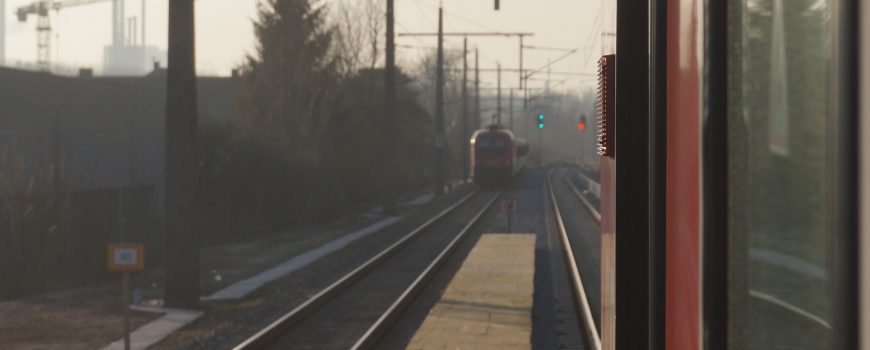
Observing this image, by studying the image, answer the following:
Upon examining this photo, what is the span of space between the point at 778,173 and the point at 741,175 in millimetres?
186

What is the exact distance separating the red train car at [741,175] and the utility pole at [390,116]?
32.7 m

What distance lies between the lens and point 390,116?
36.8 meters

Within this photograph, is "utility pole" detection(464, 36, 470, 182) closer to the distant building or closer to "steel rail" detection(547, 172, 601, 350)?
the distant building

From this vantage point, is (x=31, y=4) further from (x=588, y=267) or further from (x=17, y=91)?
(x=588, y=267)

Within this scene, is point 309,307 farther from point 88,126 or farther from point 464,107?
point 464,107

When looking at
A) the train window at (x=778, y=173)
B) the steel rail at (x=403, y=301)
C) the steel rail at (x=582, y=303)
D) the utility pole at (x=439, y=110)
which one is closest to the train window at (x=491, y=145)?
the utility pole at (x=439, y=110)

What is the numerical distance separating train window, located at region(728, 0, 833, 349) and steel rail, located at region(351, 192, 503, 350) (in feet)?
34.6

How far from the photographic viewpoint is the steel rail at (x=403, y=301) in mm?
13050

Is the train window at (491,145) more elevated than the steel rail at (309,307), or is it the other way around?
the train window at (491,145)

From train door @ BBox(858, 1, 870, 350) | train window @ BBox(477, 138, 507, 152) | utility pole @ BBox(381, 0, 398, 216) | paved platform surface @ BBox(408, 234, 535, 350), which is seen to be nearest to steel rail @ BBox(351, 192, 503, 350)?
paved platform surface @ BBox(408, 234, 535, 350)

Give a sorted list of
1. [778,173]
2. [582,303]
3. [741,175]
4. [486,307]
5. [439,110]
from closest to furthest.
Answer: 1. [778,173]
2. [741,175]
3. [486,307]
4. [582,303]
5. [439,110]

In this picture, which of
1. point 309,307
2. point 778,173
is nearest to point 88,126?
point 309,307

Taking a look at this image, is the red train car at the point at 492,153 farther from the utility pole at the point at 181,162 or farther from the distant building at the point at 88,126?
the utility pole at the point at 181,162

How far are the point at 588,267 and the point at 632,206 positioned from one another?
65.8 ft
